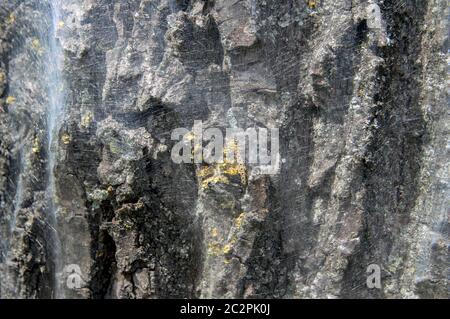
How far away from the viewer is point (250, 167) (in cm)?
253

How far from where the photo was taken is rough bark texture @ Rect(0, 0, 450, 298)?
252 cm

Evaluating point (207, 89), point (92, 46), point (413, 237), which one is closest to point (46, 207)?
point (92, 46)

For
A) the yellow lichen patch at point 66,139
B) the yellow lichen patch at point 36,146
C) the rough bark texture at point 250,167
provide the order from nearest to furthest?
1. the rough bark texture at point 250,167
2. the yellow lichen patch at point 66,139
3. the yellow lichen patch at point 36,146

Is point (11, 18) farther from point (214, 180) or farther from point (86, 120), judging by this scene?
point (214, 180)

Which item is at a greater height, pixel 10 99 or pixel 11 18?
pixel 11 18

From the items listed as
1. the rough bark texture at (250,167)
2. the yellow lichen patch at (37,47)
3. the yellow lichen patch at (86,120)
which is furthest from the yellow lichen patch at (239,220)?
the yellow lichen patch at (37,47)

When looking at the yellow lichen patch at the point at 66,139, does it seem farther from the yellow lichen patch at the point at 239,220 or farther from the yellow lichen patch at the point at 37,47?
the yellow lichen patch at the point at 239,220

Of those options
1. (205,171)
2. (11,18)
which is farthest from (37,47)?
(205,171)

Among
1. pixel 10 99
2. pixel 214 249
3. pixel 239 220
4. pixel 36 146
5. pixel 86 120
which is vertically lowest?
pixel 214 249

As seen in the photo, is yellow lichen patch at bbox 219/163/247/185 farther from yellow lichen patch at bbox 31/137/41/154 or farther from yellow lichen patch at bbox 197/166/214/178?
yellow lichen patch at bbox 31/137/41/154

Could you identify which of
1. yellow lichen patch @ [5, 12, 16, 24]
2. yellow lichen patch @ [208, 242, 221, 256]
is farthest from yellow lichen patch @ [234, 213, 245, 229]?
yellow lichen patch @ [5, 12, 16, 24]

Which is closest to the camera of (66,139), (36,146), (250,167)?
(250,167)

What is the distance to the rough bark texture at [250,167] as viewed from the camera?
252 cm

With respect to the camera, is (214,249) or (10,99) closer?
(214,249)
